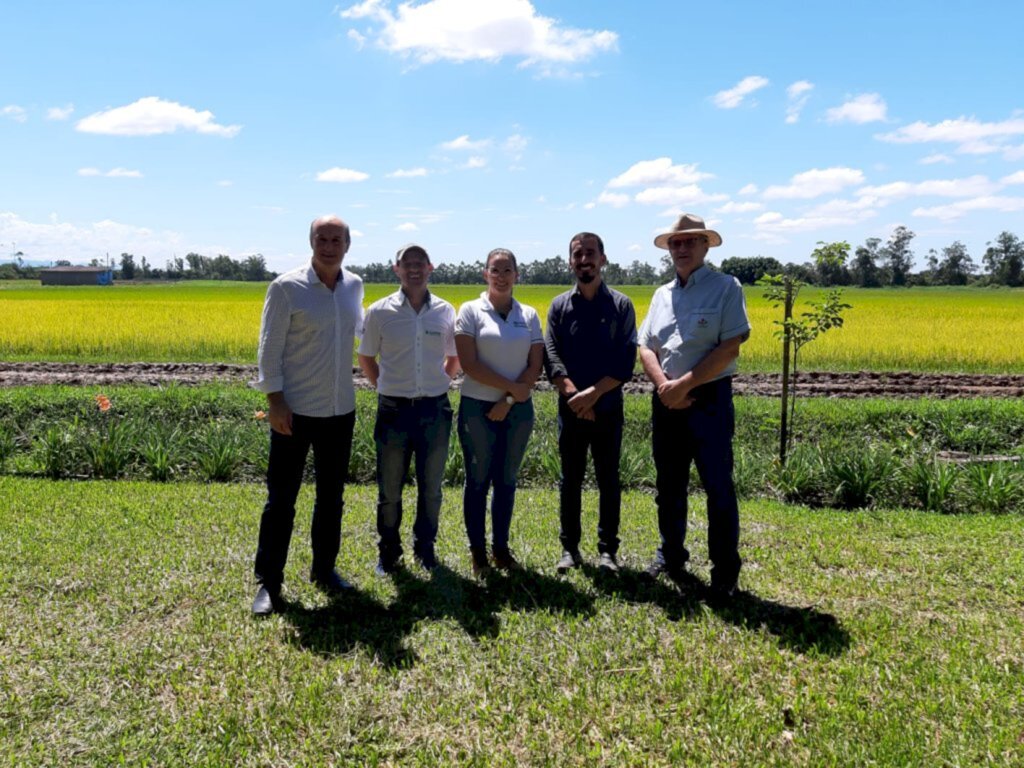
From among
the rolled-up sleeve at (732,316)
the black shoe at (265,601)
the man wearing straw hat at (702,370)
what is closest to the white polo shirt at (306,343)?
the black shoe at (265,601)

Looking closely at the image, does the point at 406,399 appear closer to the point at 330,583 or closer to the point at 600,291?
the point at 330,583

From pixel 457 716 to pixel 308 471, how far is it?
16.4 feet

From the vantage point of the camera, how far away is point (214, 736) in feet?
9.39

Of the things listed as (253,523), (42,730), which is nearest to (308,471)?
(253,523)

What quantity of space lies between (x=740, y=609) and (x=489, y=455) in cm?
176

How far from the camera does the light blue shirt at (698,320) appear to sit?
4.09m

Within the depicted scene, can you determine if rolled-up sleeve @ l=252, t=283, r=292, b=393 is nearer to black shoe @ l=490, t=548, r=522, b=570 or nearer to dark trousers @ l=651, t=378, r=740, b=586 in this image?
black shoe @ l=490, t=548, r=522, b=570

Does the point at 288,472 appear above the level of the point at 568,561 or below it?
above

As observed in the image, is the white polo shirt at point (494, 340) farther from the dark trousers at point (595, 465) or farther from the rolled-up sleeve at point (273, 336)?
the rolled-up sleeve at point (273, 336)

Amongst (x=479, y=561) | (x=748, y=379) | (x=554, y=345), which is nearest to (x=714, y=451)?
(x=554, y=345)

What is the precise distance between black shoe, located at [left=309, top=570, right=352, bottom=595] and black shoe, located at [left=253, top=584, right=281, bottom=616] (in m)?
0.32

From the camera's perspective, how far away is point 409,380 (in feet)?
14.4

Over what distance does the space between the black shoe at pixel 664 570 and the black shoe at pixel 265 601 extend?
7.62 feet

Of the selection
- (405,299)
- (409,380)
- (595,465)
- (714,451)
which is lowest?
(595,465)
